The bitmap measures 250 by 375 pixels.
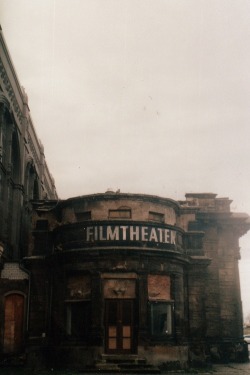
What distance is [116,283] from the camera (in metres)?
22.3

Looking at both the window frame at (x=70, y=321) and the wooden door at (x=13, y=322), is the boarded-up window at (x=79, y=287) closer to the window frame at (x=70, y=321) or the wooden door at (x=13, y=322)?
the window frame at (x=70, y=321)

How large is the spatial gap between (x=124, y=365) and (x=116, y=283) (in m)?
3.58

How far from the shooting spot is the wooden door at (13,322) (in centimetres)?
2414

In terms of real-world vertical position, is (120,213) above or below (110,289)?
above

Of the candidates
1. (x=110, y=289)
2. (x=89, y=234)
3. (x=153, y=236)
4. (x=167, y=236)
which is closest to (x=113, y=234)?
(x=89, y=234)

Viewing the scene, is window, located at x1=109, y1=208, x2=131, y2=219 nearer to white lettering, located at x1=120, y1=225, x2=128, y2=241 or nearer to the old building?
white lettering, located at x1=120, y1=225, x2=128, y2=241

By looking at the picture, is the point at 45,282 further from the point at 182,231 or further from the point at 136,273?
the point at 182,231

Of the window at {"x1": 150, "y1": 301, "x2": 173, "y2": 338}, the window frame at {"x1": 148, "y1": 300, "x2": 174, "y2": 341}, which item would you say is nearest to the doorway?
the window frame at {"x1": 148, "y1": 300, "x2": 174, "y2": 341}

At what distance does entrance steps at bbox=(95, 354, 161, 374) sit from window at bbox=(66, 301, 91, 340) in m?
1.55

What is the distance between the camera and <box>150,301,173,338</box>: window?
2216 centimetres

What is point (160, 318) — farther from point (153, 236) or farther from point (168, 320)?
point (153, 236)

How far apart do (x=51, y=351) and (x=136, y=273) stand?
5271 mm

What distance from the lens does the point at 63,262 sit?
23219 mm

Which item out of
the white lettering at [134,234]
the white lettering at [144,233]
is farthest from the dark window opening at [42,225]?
the white lettering at [144,233]
